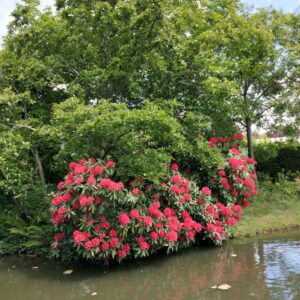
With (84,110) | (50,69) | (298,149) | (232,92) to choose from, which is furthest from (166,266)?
(298,149)

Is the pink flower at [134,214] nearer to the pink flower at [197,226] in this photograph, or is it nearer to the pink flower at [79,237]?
the pink flower at [79,237]

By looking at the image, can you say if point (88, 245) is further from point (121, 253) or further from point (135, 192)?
point (135, 192)

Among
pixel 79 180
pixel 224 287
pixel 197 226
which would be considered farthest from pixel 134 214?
pixel 224 287

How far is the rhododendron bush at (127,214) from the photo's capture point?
6.53 metres

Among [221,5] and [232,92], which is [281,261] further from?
[221,5]

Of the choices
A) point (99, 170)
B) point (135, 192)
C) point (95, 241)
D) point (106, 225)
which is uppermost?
point (99, 170)

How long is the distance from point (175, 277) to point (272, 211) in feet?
16.5

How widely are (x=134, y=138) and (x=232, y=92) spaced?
2.75 metres

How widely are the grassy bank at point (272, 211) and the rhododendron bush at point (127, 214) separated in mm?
1303

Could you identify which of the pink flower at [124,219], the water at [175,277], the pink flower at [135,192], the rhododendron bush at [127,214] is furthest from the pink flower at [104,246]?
the pink flower at [135,192]

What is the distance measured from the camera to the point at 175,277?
6457mm

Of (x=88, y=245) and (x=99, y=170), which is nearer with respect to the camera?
(x=88, y=245)

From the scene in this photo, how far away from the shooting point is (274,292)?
215 inches

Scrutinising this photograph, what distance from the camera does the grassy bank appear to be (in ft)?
30.7
